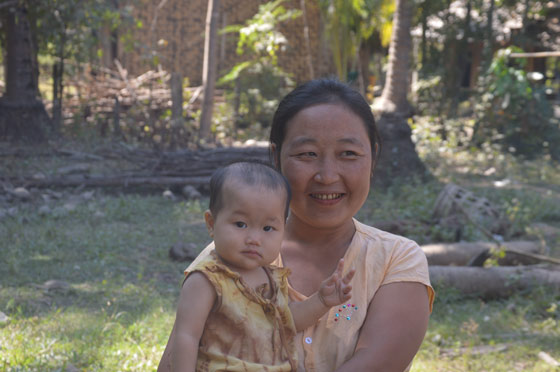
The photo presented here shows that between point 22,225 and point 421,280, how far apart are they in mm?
5634

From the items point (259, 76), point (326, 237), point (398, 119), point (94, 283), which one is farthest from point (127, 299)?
point (259, 76)

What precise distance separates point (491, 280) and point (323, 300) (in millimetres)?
3662

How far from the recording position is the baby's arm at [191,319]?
174 cm

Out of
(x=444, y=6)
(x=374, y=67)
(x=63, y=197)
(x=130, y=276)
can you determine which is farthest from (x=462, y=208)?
(x=374, y=67)

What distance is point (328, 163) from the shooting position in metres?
2.02

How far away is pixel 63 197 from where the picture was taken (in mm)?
7996

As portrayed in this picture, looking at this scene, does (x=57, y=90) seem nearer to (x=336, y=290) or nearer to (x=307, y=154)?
(x=307, y=154)

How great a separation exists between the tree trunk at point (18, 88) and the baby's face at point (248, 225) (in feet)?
29.3

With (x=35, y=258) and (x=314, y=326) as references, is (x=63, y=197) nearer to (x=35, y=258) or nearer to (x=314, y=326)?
(x=35, y=258)

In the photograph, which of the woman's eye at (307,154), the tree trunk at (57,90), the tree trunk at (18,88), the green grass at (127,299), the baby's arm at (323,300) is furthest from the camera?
the tree trunk at (57,90)

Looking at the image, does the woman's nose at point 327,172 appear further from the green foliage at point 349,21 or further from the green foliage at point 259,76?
the green foliage at point 349,21

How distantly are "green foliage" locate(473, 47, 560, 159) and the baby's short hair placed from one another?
10.5 meters

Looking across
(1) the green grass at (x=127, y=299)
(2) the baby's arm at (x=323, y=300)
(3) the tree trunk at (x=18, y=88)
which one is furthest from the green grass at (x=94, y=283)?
(3) the tree trunk at (x=18, y=88)

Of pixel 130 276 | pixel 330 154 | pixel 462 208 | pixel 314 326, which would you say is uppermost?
pixel 330 154
